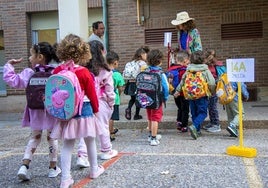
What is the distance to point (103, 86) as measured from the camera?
523cm

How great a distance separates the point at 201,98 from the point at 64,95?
3.46 meters

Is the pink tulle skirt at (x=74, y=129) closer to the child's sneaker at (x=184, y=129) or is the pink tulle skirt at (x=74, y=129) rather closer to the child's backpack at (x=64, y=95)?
the child's backpack at (x=64, y=95)

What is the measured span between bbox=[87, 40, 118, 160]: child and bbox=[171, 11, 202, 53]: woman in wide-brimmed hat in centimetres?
274

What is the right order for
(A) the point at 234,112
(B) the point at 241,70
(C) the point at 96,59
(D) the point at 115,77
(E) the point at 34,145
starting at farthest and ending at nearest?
(A) the point at 234,112
(D) the point at 115,77
(B) the point at 241,70
(C) the point at 96,59
(E) the point at 34,145

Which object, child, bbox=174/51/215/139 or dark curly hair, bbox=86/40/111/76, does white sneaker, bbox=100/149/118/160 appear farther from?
child, bbox=174/51/215/139

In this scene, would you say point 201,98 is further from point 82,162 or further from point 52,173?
point 52,173

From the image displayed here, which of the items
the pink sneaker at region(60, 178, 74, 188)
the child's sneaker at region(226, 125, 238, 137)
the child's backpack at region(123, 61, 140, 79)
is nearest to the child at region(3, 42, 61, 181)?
the pink sneaker at region(60, 178, 74, 188)

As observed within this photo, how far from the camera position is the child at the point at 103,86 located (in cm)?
494

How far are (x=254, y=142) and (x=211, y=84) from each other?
118 centimetres

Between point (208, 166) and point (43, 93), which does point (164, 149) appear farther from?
point (43, 93)

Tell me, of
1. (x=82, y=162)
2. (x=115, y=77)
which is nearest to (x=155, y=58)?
(x=115, y=77)

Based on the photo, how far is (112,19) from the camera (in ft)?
39.6

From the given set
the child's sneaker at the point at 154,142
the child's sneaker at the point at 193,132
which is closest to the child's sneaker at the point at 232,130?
the child's sneaker at the point at 193,132

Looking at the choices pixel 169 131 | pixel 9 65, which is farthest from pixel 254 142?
pixel 9 65
